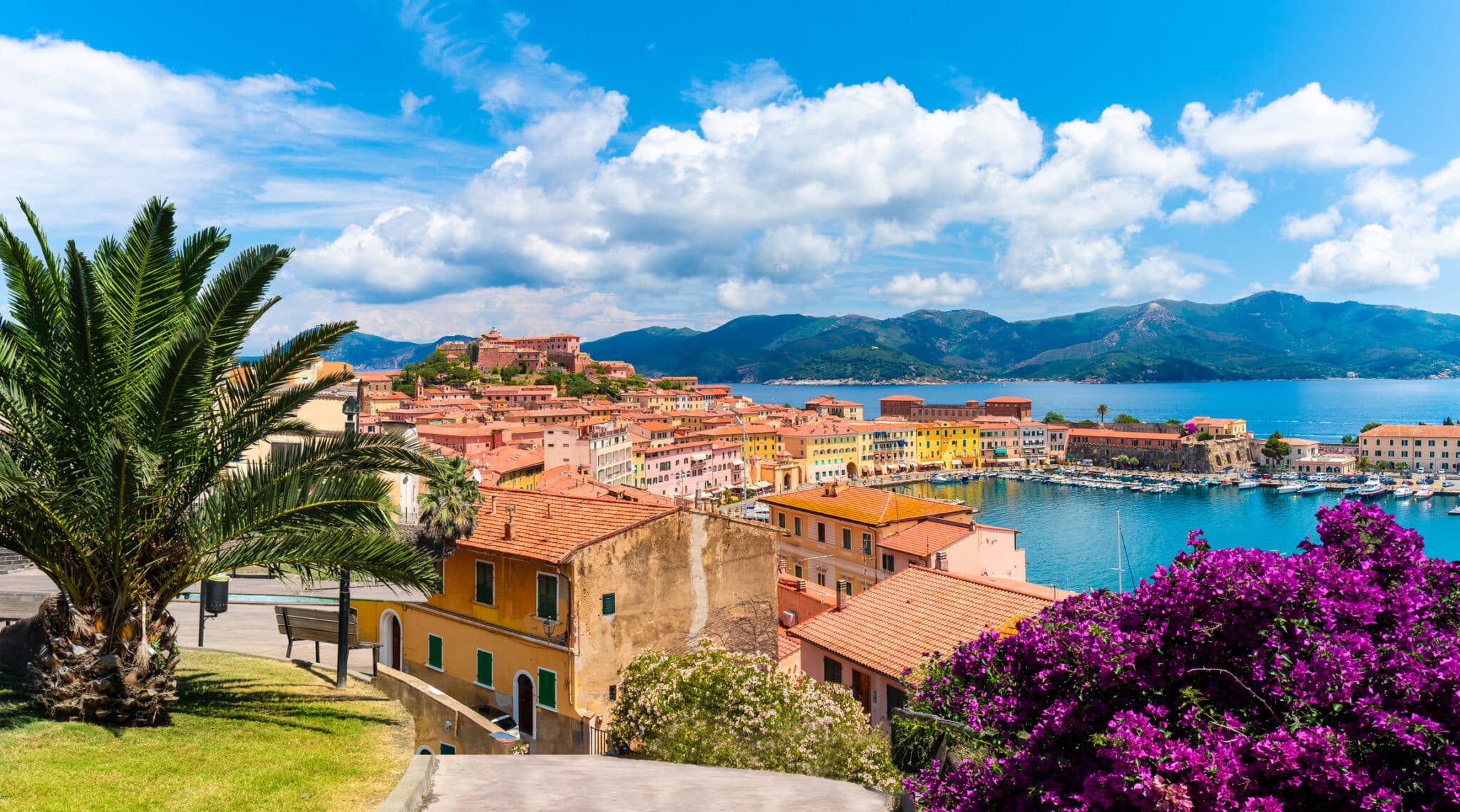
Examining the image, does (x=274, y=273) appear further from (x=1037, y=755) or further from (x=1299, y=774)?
(x=1299, y=774)

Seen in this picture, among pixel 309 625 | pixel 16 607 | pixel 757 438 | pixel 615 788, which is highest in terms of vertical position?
Answer: pixel 16 607

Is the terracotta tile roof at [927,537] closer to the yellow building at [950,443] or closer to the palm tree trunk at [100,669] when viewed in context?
the palm tree trunk at [100,669]

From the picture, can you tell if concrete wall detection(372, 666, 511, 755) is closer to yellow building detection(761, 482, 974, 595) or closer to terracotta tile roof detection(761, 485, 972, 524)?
yellow building detection(761, 482, 974, 595)

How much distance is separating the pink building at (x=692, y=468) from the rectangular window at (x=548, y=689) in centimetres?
7890

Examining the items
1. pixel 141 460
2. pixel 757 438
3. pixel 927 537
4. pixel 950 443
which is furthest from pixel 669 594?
pixel 950 443

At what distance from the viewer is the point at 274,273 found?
8320mm

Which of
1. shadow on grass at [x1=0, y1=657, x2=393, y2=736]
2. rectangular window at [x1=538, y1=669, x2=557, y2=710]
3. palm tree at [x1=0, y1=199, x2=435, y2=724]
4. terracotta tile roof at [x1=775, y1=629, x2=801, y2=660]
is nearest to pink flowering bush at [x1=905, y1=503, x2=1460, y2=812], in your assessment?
palm tree at [x1=0, y1=199, x2=435, y2=724]

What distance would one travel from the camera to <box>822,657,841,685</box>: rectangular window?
16.9 m

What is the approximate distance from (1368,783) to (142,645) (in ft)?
30.6

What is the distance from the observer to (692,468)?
105 m

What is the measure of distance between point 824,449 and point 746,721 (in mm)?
109884

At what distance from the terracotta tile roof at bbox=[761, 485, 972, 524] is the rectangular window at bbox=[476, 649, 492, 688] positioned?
2097cm

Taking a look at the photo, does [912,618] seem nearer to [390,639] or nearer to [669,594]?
[669,594]

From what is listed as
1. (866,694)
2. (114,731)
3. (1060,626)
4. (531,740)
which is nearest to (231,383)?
(114,731)
